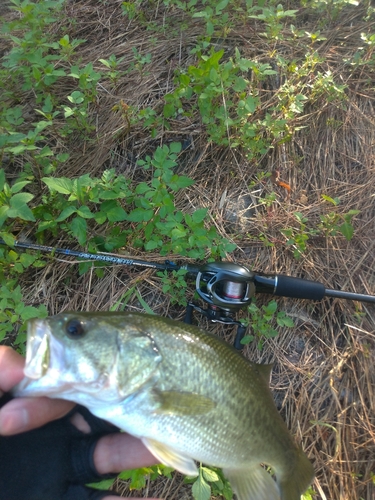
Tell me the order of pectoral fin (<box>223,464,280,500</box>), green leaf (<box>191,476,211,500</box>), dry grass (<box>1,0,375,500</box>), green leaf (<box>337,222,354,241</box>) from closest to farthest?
pectoral fin (<box>223,464,280,500</box>) < green leaf (<box>191,476,211,500</box>) < dry grass (<box>1,0,375,500</box>) < green leaf (<box>337,222,354,241</box>)

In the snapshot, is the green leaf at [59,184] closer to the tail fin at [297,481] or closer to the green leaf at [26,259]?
the green leaf at [26,259]

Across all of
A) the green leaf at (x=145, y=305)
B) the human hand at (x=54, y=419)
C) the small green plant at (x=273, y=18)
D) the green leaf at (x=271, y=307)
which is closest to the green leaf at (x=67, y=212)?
the green leaf at (x=145, y=305)

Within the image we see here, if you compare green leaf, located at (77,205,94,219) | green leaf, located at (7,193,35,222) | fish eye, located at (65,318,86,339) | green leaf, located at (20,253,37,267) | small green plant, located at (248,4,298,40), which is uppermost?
small green plant, located at (248,4,298,40)

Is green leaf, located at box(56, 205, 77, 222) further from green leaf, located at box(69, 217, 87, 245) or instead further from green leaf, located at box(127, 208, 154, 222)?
green leaf, located at box(127, 208, 154, 222)

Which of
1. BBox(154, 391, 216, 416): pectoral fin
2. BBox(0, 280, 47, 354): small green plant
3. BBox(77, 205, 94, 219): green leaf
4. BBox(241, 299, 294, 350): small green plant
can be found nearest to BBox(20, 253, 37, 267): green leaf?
BBox(0, 280, 47, 354): small green plant

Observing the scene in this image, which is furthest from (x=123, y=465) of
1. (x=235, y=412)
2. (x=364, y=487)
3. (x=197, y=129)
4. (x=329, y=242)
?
(x=197, y=129)

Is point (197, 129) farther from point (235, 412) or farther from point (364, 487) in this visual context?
point (364, 487)

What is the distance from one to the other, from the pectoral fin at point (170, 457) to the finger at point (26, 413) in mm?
549

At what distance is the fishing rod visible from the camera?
8.86ft

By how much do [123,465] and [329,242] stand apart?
239 cm

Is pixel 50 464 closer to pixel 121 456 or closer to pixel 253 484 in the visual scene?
pixel 121 456

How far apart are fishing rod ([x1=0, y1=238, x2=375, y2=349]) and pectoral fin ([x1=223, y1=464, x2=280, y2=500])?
2.69 feet

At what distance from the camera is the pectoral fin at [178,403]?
Result: 1.97 meters

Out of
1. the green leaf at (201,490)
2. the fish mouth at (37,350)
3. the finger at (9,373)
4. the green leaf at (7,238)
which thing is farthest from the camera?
the green leaf at (7,238)
